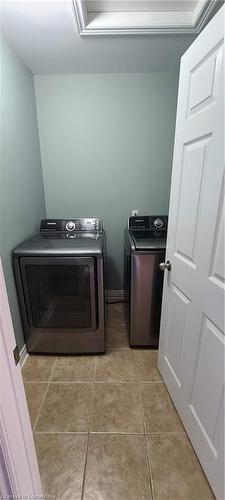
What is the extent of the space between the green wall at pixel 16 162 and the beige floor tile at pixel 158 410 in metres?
1.03

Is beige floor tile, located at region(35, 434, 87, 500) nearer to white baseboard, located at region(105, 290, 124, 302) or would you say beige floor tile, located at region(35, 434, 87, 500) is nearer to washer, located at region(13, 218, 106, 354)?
washer, located at region(13, 218, 106, 354)

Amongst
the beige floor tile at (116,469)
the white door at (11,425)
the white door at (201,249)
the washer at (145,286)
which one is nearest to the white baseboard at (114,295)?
the washer at (145,286)

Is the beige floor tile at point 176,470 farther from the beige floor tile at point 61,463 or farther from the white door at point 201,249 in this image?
the beige floor tile at point 61,463

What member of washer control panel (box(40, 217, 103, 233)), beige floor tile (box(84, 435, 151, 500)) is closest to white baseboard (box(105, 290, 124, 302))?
washer control panel (box(40, 217, 103, 233))

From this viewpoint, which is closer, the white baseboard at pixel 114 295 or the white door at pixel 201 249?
the white door at pixel 201 249

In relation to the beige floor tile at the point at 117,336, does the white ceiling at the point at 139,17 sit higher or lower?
higher

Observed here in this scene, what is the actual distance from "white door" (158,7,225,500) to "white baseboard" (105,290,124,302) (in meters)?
1.33

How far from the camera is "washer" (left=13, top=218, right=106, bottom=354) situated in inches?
58.8

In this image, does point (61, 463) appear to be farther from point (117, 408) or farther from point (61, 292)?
point (61, 292)

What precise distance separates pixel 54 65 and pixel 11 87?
498mm

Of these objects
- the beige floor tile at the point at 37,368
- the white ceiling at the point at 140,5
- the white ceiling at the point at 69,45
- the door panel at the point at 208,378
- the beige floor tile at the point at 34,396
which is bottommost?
the beige floor tile at the point at 37,368

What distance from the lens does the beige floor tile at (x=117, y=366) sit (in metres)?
1.57

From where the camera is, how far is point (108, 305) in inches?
98.3

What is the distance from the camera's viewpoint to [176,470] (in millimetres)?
1046
